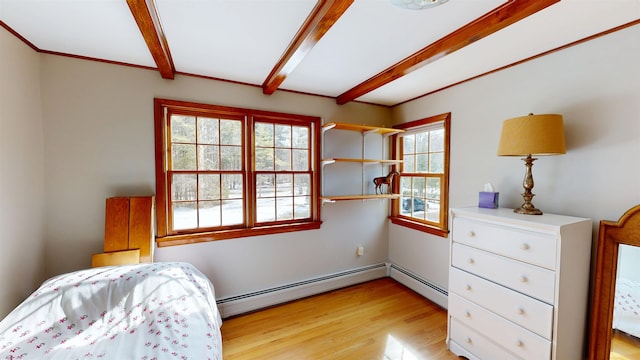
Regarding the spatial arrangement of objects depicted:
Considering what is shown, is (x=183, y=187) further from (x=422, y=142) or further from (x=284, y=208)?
(x=422, y=142)

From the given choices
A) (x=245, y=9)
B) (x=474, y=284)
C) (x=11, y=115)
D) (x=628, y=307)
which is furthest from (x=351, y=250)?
(x=11, y=115)

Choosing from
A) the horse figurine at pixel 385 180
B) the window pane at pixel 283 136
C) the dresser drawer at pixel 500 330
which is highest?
the window pane at pixel 283 136

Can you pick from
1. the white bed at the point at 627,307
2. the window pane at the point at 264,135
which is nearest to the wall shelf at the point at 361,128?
the window pane at the point at 264,135

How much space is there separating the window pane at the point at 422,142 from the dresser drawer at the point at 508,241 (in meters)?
1.22

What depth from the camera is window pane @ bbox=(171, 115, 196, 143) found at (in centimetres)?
237

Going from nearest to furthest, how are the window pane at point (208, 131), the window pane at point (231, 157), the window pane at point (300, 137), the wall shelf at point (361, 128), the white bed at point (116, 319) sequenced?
the white bed at point (116, 319), the window pane at point (208, 131), the window pane at point (231, 157), the wall shelf at point (361, 128), the window pane at point (300, 137)

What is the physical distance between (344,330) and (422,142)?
228cm

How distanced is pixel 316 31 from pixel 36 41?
2037mm

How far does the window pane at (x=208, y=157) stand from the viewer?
2473 millimetres

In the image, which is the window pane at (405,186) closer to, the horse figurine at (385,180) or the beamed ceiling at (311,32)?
the horse figurine at (385,180)

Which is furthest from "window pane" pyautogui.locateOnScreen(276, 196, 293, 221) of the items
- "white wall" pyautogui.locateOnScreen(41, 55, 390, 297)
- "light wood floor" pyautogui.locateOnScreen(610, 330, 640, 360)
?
"light wood floor" pyautogui.locateOnScreen(610, 330, 640, 360)

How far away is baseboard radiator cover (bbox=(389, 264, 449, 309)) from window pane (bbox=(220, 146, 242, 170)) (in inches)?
95.9

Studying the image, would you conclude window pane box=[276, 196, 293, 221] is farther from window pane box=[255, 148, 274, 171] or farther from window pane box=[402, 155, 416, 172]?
window pane box=[402, 155, 416, 172]

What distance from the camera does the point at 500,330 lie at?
1.74m
